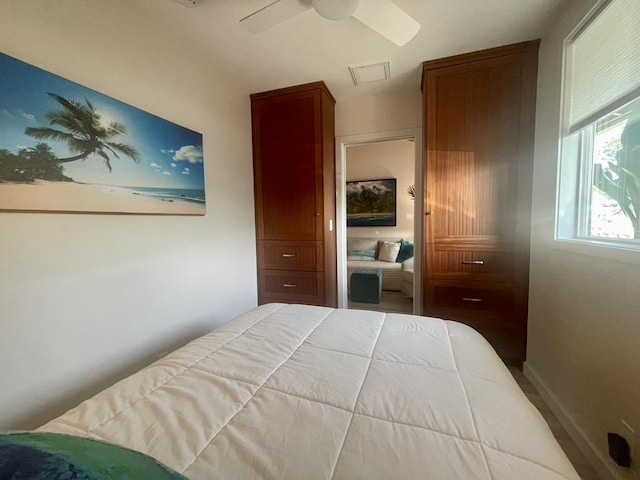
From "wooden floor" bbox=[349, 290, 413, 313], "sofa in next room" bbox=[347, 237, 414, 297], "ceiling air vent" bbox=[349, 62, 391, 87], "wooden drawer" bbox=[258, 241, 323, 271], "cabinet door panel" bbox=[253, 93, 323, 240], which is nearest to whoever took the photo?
"ceiling air vent" bbox=[349, 62, 391, 87]

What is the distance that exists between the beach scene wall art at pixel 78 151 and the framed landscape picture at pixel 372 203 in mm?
3633

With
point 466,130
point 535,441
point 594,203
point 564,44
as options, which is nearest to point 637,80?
point 594,203

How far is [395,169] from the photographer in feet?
15.7

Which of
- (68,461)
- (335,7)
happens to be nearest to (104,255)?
(68,461)

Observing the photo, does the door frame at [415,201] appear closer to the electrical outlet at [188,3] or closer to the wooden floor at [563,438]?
the wooden floor at [563,438]

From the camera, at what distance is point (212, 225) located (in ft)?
6.85

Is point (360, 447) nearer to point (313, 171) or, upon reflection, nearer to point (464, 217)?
point (464, 217)

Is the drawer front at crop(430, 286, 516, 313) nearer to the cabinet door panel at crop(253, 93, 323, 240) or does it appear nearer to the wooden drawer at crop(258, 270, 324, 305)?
the wooden drawer at crop(258, 270, 324, 305)

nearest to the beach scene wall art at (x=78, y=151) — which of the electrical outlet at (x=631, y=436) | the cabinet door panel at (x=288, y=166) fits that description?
the cabinet door panel at (x=288, y=166)

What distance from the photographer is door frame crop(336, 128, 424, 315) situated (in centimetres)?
244

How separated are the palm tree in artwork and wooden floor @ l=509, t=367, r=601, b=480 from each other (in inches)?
107

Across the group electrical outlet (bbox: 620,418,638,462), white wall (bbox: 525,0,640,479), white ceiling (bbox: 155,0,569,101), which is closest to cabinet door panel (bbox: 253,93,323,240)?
white ceiling (bbox: 155,0,569,101)

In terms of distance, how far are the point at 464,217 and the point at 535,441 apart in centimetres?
169

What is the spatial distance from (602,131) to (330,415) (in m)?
1.83
